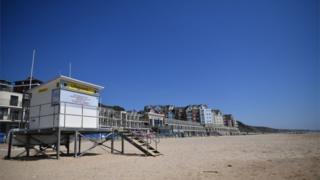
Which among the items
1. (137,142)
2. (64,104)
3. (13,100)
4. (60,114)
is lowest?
(137,142)

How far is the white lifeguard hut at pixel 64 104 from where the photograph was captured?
15.0 meters

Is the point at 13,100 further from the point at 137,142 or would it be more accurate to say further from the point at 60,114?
the point at 60,114

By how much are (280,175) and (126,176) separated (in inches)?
200

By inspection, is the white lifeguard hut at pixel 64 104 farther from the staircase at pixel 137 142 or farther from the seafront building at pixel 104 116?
the staircase at pixel 137 142

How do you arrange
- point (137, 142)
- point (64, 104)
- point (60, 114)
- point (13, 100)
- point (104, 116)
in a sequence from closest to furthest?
point (60, 114) → point (64, 104) → point (137, 142) → point (13, 100) → point (104, 116)

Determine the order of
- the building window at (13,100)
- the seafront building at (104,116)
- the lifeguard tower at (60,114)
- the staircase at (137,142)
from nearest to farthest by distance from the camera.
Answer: the lifeguard tower at (60,114) < the staircase at (137,142) < the seafront building at (104,116) < the building window at (13,100)

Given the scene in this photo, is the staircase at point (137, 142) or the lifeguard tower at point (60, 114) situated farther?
the staircase at point (137, 142)

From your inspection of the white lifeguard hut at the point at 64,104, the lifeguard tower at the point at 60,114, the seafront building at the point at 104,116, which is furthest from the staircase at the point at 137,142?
the seafront building at the point at 104,116

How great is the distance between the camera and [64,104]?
49.8 feet

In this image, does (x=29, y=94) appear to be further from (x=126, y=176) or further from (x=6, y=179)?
(x=126, y=176)

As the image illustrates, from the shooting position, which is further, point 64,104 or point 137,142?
point 137,142

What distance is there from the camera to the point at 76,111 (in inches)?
630

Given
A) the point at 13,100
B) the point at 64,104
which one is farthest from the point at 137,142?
the point at 13,100

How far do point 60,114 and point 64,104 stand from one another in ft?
2.24
